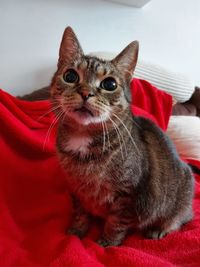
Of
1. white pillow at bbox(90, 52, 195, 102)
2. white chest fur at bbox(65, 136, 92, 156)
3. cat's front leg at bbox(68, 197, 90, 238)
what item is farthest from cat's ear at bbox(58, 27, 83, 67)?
white pillow at bbox(90, 52, 195, 102)

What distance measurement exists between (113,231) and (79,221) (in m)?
0.15

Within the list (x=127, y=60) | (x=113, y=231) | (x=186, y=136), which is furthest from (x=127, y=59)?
(x=186, y=136)

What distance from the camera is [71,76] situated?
0.94m

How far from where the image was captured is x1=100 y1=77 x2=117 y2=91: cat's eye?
3.07ft

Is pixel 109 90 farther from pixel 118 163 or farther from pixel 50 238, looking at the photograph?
pixel 50 238

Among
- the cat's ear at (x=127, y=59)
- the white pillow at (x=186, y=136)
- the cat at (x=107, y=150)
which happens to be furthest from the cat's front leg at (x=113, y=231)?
the white pillow at (x=186, y=136)

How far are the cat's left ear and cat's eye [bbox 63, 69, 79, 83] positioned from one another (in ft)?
0.49

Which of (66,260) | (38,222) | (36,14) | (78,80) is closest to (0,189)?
(38,222)

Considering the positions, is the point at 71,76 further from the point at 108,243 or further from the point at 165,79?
the point at 165,79

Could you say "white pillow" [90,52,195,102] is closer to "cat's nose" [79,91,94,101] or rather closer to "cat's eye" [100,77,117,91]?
"cat's eye" [100,77,117,91]

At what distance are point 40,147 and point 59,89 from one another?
0.41 metres

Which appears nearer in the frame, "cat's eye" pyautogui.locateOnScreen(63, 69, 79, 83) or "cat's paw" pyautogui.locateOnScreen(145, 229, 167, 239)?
"cat's eye" pyautogui.locateOnScreen(63, 69, 79, 83)

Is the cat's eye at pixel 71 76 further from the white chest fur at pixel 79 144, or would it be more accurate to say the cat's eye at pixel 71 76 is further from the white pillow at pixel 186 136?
the white pillow at pixel 186 136

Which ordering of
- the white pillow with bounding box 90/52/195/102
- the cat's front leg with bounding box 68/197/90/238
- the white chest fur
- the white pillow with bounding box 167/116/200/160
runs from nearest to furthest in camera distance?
the white chest fur
the cat's front leg with bounding box 68/197/90/238
the white pillow with bounding box 167/116/200/160
the white pillow with bounding box 90/52/195/102
